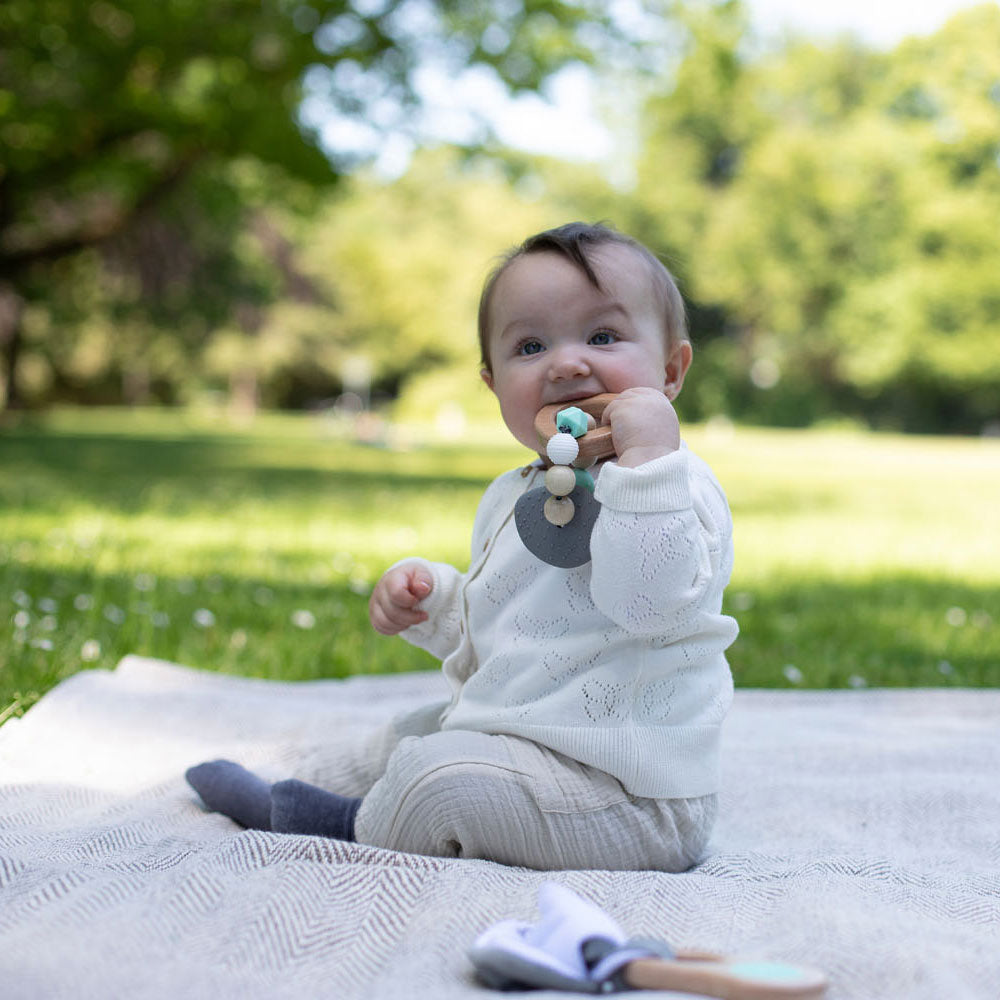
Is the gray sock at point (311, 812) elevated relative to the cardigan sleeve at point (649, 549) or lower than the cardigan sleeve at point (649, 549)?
lower

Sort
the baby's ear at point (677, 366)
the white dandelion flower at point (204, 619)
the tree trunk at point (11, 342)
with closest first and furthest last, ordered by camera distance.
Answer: the baby's ear at point (677, 366), the white dandelion flower at point (204, 619), the tree trunk at point (11, 342)

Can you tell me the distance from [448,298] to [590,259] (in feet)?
125

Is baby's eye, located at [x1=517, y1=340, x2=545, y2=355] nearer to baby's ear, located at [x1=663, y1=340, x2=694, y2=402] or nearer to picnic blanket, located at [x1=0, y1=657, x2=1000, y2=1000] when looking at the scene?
baby's ear, located at [x1=663, y1=340, x2=694, y2=402]

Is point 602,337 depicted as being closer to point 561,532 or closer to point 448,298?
point 561,532

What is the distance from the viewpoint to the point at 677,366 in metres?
1.93

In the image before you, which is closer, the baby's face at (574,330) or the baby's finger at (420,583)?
the baby's face at (574,330)

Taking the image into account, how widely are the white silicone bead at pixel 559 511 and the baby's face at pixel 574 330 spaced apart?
162 mm

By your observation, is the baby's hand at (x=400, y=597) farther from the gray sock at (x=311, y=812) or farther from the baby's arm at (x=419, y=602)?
the gray sock at (x=311, y=812)

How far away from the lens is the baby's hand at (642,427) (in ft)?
5.34

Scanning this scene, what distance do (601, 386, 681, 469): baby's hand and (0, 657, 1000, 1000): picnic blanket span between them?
0.59 meters

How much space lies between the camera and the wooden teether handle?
5.51 feet

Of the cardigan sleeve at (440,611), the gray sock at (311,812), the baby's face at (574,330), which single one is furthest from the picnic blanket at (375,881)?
the baby's face at (574,330)

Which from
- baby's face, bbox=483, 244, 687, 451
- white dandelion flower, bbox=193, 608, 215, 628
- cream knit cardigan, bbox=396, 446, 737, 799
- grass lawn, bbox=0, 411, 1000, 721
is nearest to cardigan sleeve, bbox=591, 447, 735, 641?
cream knit cardigan, bbox=396, 446, 737, 799

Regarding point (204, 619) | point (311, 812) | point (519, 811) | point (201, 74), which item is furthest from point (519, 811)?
point (201, 74)
